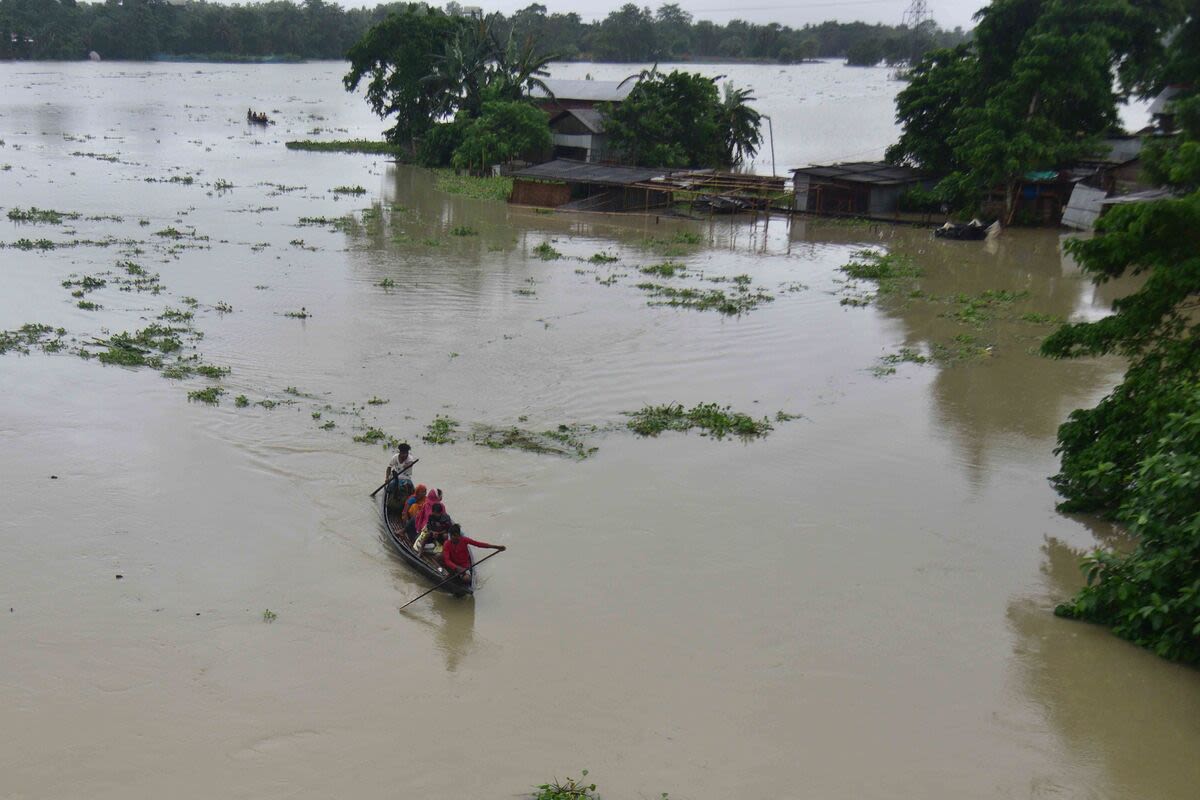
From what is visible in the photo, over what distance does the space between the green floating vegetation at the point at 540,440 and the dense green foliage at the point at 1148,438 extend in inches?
244

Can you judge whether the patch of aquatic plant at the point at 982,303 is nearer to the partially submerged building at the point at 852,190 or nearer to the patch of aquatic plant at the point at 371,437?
the partially submerged building at the point at 852,190

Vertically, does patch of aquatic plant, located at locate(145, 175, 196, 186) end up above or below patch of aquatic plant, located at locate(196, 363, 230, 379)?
above

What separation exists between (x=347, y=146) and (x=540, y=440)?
140 ft

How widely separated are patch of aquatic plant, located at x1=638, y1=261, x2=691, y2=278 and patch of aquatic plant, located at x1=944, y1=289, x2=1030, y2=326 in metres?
6.80

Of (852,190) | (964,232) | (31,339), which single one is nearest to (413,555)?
(31,339)

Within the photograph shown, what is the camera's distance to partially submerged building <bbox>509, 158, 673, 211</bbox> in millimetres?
36156

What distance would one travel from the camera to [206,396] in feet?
50.4

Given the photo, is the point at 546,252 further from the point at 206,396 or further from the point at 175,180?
the point at 175,180

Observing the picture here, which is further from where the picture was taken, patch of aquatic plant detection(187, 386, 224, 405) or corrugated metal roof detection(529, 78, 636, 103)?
corrugated metal roof detection(529, 78, 636, 103)

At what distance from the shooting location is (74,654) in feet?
30.2

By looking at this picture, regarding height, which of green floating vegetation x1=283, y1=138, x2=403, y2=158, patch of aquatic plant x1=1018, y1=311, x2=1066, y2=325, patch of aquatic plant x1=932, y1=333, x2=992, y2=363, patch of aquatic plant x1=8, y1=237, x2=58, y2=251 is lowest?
patch of aquatic plant x1=932, y1=333, x2=992, y2=363

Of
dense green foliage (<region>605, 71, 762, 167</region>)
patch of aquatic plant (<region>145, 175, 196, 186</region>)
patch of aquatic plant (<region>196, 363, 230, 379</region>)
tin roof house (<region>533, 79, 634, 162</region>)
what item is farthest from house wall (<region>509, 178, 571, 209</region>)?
patch of aquatic plant (<region>196, 363, 230, 379</region>)

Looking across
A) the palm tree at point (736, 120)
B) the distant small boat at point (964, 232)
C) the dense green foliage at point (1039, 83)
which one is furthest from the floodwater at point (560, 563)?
the palm tree at point (736, 120)

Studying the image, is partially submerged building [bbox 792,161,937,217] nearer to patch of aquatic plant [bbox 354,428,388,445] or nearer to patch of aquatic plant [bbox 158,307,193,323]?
patch of aquatic plant [bbox 158,307,193,323]
